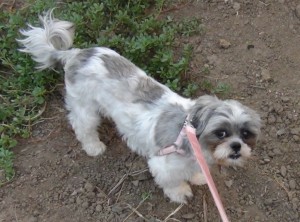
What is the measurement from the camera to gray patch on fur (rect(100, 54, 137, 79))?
449cm

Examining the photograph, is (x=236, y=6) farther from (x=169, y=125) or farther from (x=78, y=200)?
(x=78, y=200)

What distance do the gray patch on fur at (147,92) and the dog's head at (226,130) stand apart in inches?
26.3

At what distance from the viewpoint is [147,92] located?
14.5ft

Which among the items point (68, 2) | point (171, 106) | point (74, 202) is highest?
point (171, 106)

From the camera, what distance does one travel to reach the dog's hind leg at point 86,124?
488cm

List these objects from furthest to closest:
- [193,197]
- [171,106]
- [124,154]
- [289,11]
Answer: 1. [289,11]
2. [124,154]
3. [193,197]
4. [171,106]

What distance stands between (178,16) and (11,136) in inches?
94.4

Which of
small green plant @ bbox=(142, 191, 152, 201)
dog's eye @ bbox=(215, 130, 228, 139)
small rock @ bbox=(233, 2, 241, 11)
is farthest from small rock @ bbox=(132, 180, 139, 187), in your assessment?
small rock @ bbox=(233, 2, 241, 11)

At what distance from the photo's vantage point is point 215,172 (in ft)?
15.8

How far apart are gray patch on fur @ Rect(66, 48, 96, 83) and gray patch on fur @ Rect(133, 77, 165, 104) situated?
1.79 feet

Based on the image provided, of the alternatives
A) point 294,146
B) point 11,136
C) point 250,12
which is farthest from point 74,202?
point 250,12

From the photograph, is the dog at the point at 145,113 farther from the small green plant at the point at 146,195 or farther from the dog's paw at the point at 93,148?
the small green plant at the point at 146,195

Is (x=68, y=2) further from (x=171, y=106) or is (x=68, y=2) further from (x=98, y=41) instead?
(x=171, y=106)

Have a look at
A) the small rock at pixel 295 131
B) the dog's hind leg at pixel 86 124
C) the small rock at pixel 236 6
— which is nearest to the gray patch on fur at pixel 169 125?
the dog's hind leg at pixel 86 124
